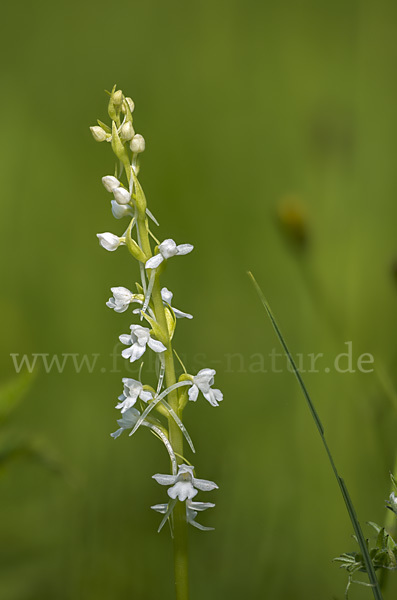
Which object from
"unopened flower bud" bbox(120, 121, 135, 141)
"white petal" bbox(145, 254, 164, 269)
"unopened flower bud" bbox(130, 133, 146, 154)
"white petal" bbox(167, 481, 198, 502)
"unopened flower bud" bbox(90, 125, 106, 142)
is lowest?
"white petal" bbox(167, 481, 198, 502)

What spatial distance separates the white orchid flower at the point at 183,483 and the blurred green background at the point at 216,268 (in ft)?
1.35

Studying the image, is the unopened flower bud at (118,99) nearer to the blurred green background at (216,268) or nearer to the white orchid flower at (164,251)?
the white orchid flower at (164,251)

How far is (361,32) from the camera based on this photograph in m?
1.80

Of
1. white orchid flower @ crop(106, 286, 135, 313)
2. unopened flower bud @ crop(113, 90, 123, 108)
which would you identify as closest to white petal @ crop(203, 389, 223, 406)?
white orchid flower @ crop(106, 286, 135, 313)

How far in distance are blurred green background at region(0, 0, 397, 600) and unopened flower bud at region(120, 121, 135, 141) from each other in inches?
24.3

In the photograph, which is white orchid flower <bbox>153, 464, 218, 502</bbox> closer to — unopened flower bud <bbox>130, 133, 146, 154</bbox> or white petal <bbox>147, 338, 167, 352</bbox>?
white petal <bbox>147, 338, 167, 352</bbox>

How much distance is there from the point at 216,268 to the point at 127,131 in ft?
3.37

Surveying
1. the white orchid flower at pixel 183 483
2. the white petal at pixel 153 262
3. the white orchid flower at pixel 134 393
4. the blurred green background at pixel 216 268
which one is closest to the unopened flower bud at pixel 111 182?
the white petal at pixel 153 262

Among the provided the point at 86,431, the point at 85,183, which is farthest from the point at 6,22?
the point at 86,431

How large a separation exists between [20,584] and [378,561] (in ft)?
2.13

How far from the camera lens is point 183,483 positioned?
70 cm

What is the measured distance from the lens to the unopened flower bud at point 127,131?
75cm

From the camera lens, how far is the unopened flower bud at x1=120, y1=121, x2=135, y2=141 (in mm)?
752

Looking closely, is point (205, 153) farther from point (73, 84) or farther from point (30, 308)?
point (30, 308)
